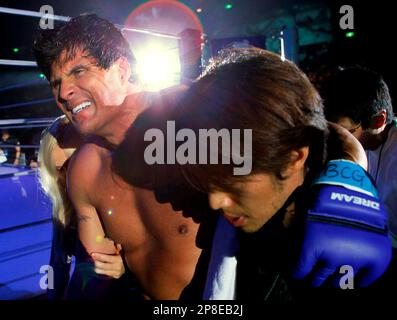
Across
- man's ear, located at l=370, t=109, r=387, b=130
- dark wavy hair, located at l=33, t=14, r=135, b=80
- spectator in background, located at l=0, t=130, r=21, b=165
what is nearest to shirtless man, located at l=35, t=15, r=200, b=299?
A: dark wavy hair, located at l=33, t=14, r=135, b=80

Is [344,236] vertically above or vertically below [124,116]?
below

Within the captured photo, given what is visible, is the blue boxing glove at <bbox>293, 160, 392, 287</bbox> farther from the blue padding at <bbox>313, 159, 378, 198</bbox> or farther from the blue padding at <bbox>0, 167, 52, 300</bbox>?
the blue padding at <bbox>0, 167, 52, 300</bbox>

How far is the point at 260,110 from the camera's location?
2.72 ft

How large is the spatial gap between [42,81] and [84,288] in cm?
1036

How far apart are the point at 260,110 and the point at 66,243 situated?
55.6 inches

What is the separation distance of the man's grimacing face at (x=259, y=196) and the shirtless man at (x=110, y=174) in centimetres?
40

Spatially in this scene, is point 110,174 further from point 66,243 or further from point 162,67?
point 162,67

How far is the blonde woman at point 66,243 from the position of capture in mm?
1528

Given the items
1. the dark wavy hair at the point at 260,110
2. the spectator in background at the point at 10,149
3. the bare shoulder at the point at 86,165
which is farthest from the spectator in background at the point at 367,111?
the spectator in background at the point at 10,149

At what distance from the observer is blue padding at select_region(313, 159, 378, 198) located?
0.86 m

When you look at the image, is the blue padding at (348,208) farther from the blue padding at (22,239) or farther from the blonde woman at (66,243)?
the blue padding at (22,239)

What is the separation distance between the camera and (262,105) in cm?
83

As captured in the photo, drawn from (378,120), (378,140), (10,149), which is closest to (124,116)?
(378,120)

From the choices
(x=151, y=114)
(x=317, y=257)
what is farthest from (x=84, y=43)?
(x=317, y=257)
